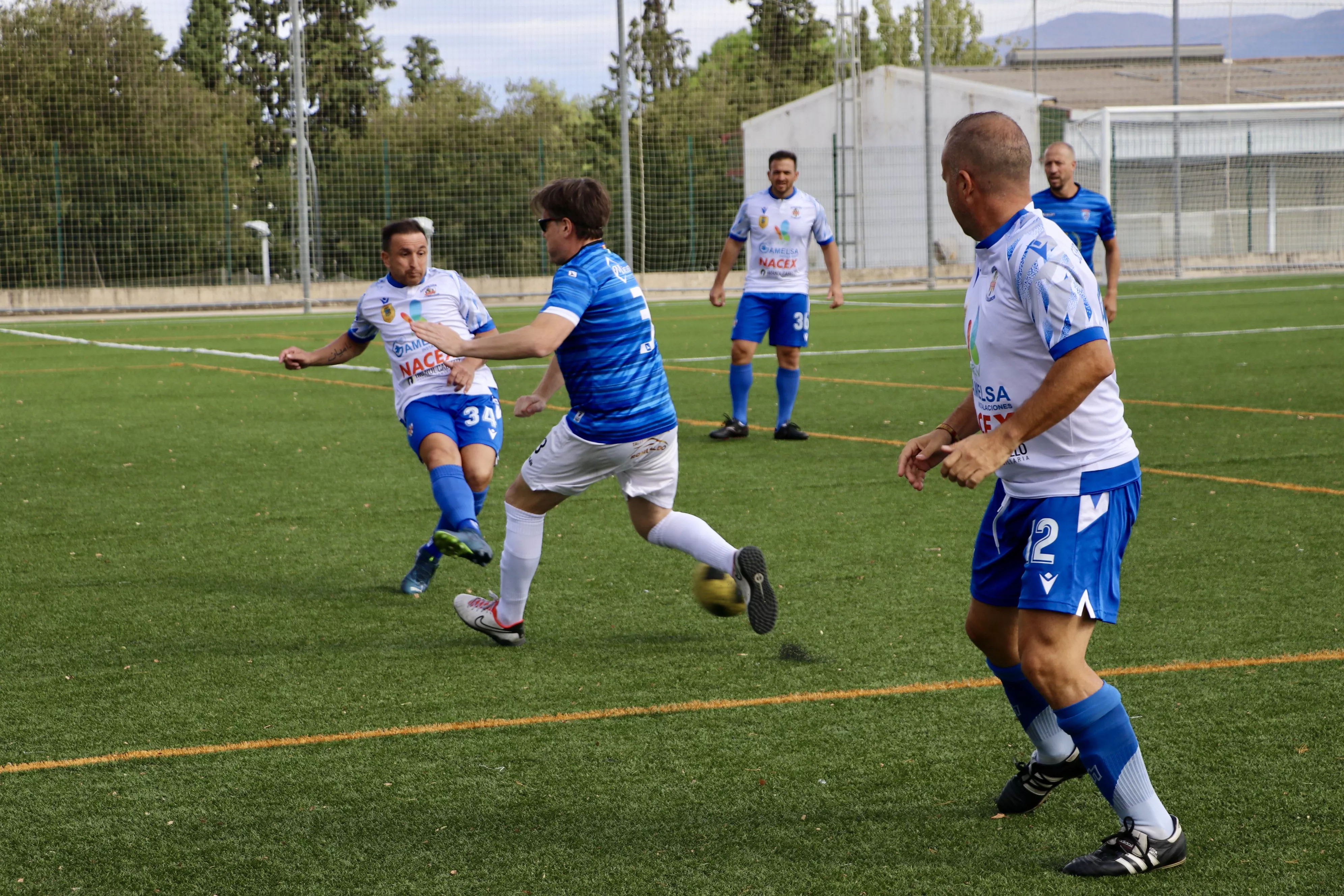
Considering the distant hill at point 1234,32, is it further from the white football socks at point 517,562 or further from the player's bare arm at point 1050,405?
the player's bare arm at point 1050,405

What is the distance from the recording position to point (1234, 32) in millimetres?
35031

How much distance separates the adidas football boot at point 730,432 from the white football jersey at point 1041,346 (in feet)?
23.3

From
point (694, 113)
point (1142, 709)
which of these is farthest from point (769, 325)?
point (694, 113)

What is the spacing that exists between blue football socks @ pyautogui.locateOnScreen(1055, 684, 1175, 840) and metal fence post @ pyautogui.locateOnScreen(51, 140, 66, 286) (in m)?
26.6

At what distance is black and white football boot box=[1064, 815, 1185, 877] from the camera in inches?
120

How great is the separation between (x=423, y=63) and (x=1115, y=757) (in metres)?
54.7

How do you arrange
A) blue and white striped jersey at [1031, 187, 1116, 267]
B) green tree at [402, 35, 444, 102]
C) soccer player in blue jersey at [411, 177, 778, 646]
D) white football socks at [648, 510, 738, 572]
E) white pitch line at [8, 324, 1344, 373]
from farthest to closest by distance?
green tree at [402, 35, 444, 102] < white pitch line at [8, 324, 1344, 373] < blue and white striped jersey at [1031, 187, 1116, 267] < white football socks at [648, 510, 738, 572] < soccer player in blue jersey at [411, 177, 778, 646]

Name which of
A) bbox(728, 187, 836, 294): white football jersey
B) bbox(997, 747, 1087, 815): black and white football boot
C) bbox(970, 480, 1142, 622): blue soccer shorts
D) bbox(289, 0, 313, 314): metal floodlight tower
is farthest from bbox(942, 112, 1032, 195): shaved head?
bbox(289, 0, 313, 314): metal floodlight tower

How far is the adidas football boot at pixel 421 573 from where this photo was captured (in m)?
5.82

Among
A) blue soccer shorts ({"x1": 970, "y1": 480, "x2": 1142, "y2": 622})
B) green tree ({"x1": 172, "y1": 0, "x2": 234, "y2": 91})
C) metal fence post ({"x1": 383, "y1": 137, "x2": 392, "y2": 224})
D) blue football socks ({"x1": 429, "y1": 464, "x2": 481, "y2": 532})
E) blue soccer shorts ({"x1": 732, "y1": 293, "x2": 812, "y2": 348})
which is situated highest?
green tree ({"x1": 172, "y1": 0, "x2": 234, "y2": 91})

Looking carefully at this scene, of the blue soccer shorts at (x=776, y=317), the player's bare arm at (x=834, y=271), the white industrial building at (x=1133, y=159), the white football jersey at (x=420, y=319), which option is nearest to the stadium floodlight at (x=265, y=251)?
the white industrial building at (x=1133, y=159)

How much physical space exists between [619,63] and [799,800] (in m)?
23.4

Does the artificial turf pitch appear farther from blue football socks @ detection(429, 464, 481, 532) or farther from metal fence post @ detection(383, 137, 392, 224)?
metal fence post @ detection(383, 137, 392, 224)

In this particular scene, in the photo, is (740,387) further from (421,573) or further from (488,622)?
(488,622)
